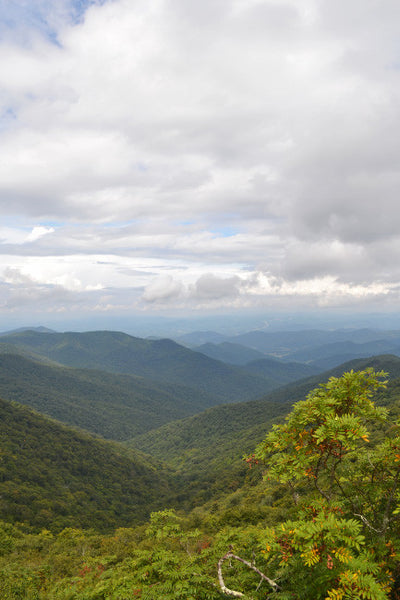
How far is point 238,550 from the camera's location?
12383 mm

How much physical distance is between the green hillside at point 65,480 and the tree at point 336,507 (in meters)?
102

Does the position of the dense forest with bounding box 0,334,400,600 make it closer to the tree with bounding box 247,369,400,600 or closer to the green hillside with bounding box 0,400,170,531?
the tree with bounding box 247,369,400,600

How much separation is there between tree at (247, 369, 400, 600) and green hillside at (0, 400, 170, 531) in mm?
102394

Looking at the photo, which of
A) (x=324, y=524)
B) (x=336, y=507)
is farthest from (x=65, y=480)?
(x=324, y=524)

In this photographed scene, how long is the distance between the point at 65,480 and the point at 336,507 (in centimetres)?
15462

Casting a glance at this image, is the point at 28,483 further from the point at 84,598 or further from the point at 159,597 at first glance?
the point at 159,597

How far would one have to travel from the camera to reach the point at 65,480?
128 m

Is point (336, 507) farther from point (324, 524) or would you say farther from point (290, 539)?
point (324, 524)

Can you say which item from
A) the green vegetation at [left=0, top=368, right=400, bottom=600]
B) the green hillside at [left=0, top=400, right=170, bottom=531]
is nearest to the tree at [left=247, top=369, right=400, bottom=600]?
the green vegetation at [left=0, top=368, right=400, bottom=600]

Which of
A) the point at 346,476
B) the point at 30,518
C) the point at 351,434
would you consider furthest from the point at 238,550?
the point at 30,518

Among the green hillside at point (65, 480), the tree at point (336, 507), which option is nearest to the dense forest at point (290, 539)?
the tree at point (336, 507)

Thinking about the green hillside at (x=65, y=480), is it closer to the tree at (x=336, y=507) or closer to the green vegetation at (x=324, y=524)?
the green vegetation at (x=324, y=524)

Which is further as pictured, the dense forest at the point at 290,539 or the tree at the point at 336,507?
the dense forest at the point at 290,539

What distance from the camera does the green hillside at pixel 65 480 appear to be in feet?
303
